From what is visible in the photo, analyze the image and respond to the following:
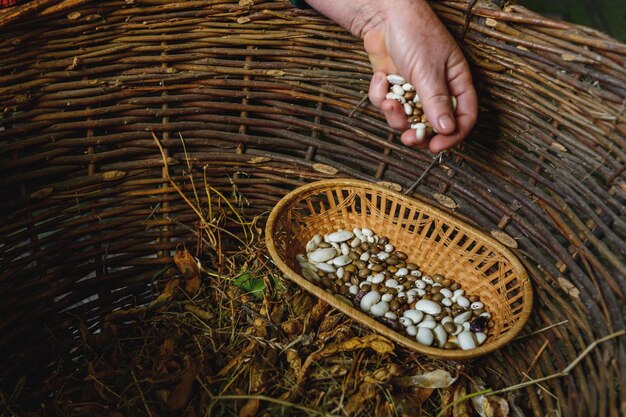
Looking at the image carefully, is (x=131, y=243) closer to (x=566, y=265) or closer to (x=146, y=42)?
(x=146, y=42)

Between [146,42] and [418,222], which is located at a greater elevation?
[146,42]

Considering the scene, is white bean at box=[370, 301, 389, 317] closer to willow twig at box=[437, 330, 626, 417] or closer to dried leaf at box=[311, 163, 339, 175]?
willow twig at box=[437, 330, 626, 417]

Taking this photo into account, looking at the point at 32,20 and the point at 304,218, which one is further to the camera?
the point at 304,218

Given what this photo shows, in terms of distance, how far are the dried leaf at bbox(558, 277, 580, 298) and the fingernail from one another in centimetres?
39

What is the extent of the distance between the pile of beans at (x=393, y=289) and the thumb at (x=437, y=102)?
408 millimetres

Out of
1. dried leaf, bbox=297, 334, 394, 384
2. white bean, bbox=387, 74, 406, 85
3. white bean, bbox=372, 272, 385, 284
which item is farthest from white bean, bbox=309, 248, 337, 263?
white bean, bbox=387, 74, 406, 85

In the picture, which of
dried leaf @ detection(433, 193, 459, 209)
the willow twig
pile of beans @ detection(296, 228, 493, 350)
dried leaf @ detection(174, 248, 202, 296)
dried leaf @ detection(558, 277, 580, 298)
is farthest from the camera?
dried leaf @ detection(174, 248, 202, 296)

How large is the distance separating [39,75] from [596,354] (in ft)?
4.43

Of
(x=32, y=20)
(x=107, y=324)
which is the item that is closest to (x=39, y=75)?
(x=32, y=20)

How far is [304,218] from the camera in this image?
153 centimetres

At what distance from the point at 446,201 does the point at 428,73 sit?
337mm

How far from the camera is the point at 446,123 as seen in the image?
116 centimetres

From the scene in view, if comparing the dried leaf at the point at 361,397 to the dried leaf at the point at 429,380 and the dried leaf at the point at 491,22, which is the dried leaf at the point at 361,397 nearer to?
the dried leaf at the point at 429,380

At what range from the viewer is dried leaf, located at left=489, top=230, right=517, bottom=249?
1.30 m
